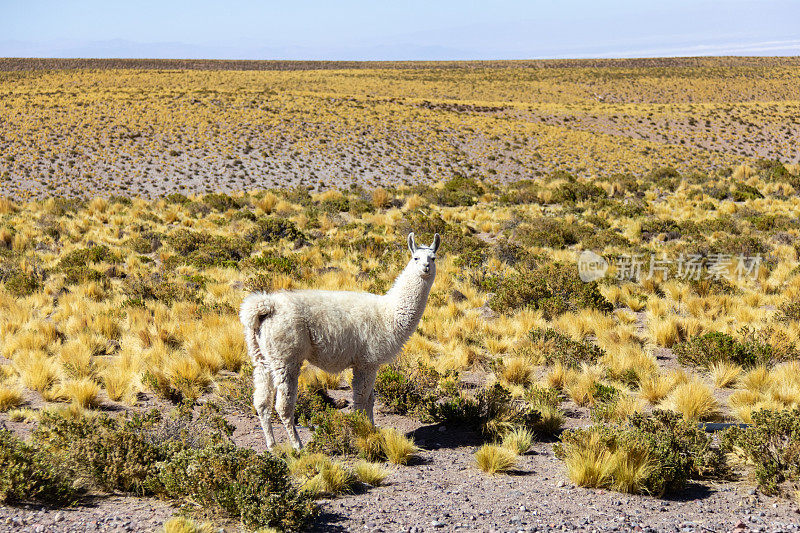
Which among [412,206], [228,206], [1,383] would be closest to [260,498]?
[1,383]

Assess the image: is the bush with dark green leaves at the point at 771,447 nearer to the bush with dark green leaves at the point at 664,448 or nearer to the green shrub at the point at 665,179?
the bush with dark green leaves at the point at 664,448

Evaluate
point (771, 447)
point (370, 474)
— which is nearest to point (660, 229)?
point (771, 447)

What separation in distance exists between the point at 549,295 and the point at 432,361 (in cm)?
360

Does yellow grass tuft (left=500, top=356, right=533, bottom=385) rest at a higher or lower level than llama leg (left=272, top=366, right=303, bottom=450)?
lower

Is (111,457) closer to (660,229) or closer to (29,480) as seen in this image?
(29,480)

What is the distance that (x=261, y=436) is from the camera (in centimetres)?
604

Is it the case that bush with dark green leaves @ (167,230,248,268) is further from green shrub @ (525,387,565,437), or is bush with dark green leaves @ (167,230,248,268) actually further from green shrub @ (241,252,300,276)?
green shrub @ (525,387,565,437)

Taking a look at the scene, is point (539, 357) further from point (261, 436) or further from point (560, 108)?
point (560, 108)

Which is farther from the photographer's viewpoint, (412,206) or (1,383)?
(412,206)

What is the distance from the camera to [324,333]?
5250 millimetres

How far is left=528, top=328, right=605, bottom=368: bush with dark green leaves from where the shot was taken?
7.93 m

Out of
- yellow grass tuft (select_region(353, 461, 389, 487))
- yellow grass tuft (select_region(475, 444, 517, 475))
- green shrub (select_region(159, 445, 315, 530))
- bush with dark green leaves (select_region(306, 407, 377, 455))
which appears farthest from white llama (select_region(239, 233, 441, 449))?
yellow grass tuft (select_region(475, 444, 517, 475))

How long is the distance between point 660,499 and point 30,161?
1459 inches

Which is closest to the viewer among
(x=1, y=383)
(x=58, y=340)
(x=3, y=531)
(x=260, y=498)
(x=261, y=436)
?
(x=3, y=531)
